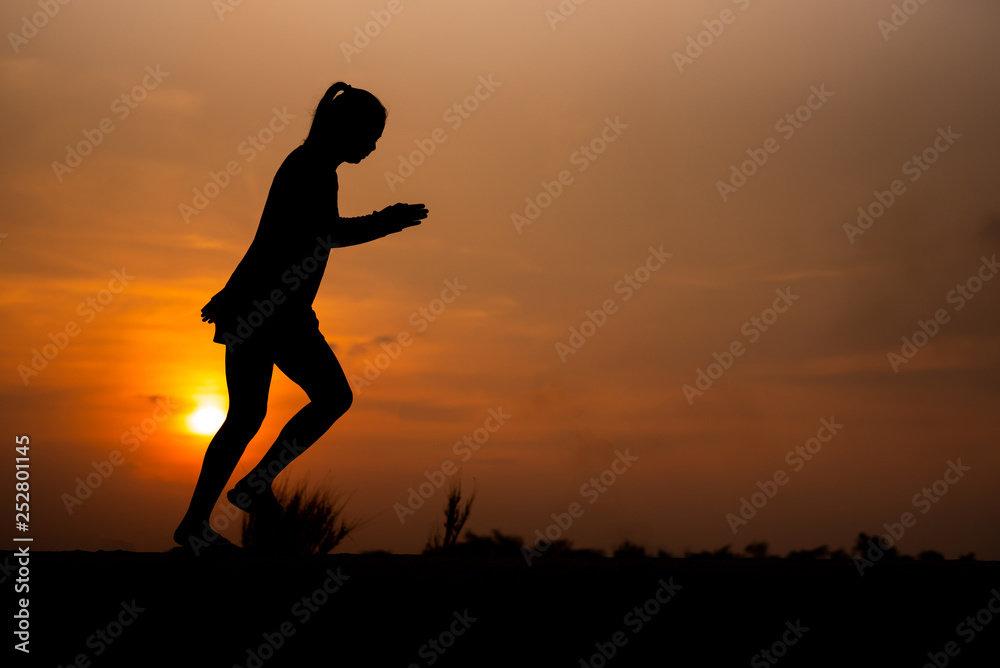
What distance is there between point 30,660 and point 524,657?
4.39 ft

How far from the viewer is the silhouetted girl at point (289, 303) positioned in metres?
4.08

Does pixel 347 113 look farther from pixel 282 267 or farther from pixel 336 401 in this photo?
pixel 336 401

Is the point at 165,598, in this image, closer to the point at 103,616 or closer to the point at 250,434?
the point at 103,616

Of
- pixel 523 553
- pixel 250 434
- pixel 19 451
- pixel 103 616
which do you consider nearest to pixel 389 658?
pixel 103 616

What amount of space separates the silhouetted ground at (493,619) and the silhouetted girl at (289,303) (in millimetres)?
924

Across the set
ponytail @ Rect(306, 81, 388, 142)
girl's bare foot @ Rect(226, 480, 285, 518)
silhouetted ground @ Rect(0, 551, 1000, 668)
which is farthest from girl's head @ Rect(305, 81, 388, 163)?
silhouetted ground @ Rect(0, 551, 1000, 668)

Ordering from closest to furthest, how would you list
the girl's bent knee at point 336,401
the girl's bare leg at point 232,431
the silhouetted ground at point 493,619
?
the silhouetted ground at point 493,619 < the girl's bare leg at point 232,431 < the girl's bent knee at point 336,401

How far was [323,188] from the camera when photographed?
13.7 feet

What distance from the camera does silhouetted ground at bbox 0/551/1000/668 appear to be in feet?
8.52

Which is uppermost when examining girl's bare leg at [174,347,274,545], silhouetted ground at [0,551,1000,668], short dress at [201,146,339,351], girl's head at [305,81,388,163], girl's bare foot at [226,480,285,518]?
girl's head at [305,81,388,163]

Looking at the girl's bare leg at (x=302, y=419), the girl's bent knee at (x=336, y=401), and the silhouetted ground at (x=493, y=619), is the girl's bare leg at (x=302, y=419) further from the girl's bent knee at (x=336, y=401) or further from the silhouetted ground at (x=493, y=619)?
the silhouetted ground at (x=493, y=619)

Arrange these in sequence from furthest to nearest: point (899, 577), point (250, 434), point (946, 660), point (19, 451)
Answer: point (19, 451) < point (250, 434) < point (899, 577) < point (946, 660)

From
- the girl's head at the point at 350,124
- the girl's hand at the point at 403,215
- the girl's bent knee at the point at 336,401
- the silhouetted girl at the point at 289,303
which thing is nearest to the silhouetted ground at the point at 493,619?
the silhouetted girl at the point at 289,303

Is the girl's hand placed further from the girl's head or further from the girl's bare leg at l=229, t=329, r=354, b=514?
the girl's bare leg at l=229, t=329, r=354, b=514
